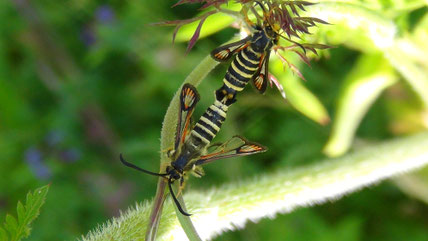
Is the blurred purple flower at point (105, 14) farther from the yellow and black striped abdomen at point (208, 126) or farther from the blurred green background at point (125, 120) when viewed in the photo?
the yellow and black striped abdomen at point (208, 126)

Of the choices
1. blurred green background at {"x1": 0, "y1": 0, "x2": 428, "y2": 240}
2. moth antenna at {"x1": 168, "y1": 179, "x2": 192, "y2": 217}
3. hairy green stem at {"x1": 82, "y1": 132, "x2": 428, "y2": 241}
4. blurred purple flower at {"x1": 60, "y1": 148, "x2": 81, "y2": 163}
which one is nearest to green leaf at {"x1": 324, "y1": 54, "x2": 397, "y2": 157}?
hairy green stem at {"x1": 82, "y1": 132, "x2": 428, "y2": 241}

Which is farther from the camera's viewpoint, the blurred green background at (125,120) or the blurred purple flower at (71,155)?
the blurred purple flower at (71,155)

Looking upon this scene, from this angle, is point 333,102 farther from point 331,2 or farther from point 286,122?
point 331,2

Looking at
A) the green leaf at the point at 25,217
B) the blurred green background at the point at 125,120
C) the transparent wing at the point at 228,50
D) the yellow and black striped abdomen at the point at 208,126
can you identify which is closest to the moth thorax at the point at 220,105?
the yellow and black striped abdomen at the point at 208,126

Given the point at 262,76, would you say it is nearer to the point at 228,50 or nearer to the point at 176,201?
the point at 228,50

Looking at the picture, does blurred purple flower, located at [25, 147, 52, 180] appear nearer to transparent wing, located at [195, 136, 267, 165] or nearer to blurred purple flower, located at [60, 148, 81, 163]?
blurred purple flower, located at [60, 148, 81, 163]

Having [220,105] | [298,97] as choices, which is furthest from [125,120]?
[220,105]
